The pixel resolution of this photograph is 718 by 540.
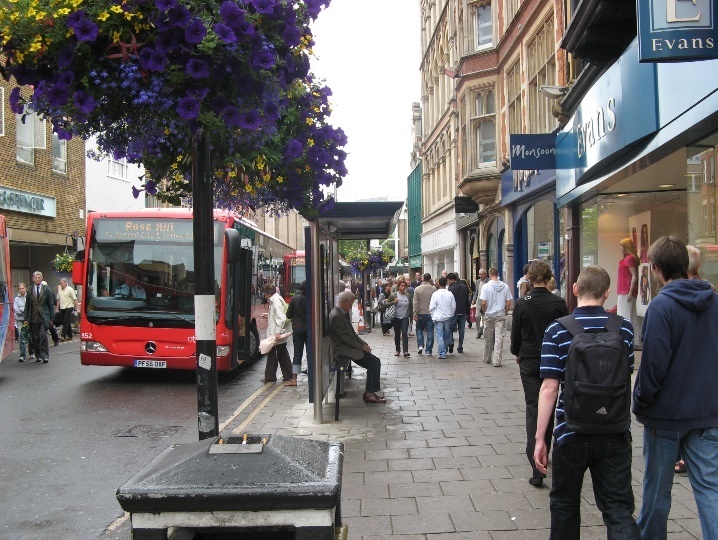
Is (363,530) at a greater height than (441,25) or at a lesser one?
lesser

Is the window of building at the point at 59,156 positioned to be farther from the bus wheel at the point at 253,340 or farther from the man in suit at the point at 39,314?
the bus wheel at the point at 253,340

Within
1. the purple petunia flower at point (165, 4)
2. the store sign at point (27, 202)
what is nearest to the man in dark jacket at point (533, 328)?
the purple petunia flower at point (165, 4)

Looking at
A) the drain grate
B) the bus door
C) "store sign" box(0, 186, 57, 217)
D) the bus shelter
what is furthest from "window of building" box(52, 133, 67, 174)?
the bus shelter

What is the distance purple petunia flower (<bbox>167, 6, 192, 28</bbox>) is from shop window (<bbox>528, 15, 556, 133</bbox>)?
14.6 m

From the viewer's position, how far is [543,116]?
59.3 feet

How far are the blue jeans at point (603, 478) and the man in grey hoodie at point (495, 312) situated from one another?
32.2 ft

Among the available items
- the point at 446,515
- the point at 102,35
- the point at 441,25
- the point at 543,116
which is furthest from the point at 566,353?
the point at 441,25

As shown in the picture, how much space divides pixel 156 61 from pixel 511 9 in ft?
66.1

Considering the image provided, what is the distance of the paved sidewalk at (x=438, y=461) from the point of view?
499 centimetres

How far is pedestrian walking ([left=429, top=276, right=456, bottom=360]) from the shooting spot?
14.8 m

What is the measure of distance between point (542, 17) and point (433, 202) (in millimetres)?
23748

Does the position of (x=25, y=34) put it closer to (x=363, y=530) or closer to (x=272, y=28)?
(x=272, y=28)

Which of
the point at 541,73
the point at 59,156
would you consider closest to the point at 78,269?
the point at 541,73

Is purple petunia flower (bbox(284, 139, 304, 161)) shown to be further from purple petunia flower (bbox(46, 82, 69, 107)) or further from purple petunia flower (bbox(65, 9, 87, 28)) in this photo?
purple petunia flower (bbox(65, 9, 87, 28))
